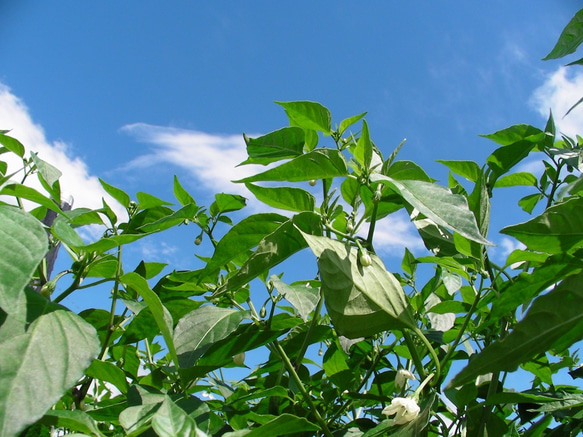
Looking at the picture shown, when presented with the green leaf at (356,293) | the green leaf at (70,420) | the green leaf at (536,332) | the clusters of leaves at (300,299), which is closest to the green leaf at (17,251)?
the clusters of leaves at (300,299)

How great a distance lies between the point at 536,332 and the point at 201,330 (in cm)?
47

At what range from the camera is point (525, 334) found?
0.61 m

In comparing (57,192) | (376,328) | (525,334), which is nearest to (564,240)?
(525,334)

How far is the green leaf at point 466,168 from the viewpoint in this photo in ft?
3.70

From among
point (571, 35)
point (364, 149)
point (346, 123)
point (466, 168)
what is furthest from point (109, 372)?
point (571, 35)

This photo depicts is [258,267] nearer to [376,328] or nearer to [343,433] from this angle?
[376,328]

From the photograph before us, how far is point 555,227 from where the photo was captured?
2.19 feet

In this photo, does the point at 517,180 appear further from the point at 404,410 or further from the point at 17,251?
the point at 17,251

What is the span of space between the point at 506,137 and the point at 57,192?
0.95 metres

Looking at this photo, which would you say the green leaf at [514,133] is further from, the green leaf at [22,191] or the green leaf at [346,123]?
the green leaf at [22,191]

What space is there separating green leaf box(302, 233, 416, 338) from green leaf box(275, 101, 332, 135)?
311 mm

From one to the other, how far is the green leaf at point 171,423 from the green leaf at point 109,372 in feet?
1.10

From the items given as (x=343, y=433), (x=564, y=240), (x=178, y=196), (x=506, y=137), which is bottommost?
(x=343, y=433)

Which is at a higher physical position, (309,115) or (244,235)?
(309,115)
